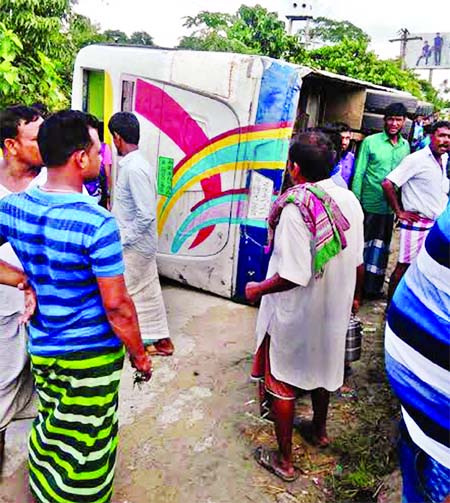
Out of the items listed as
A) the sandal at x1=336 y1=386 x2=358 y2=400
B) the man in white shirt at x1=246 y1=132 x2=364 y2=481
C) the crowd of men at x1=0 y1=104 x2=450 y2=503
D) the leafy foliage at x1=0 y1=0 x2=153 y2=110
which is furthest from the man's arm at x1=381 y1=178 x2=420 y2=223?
the leafy foliage at x1=0 y1=0 x2=153 y2=110

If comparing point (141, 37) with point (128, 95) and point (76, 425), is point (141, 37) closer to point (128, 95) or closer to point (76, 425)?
point (128, 95)

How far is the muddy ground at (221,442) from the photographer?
2498mm

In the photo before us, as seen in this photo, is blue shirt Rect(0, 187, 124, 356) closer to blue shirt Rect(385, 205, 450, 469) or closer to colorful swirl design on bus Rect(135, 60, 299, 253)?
blue shirt Rect(385, 205, 450, 469)

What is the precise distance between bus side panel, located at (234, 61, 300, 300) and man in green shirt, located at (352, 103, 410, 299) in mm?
937

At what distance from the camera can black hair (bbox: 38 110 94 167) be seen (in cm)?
181

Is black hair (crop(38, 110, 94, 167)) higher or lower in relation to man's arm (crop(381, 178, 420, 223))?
higher

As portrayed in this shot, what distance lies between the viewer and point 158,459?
2670 millimetres

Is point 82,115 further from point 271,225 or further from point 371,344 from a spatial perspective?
point 371,344

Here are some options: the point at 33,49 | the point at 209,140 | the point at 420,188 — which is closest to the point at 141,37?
the point at 33,49

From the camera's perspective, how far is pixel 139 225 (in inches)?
138

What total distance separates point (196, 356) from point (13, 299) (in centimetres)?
170

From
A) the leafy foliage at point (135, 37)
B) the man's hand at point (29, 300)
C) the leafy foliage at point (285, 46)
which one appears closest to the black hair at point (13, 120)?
the man's hand at point (29, 300)

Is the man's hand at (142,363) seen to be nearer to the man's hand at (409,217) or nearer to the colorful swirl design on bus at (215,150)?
the colorful swirl design on bus at (215,150)

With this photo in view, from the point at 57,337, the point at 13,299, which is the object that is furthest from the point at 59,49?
the point at 57,337
